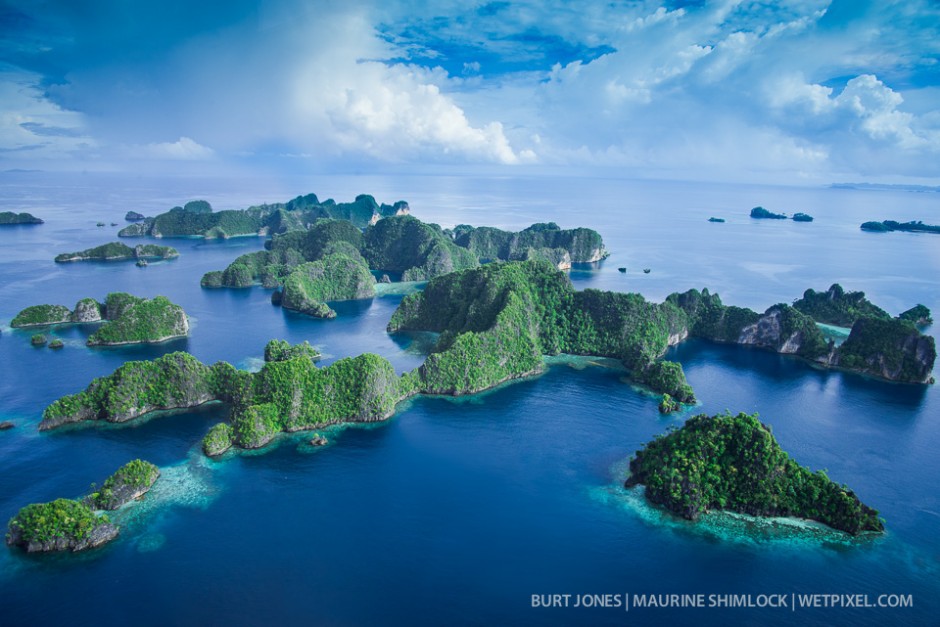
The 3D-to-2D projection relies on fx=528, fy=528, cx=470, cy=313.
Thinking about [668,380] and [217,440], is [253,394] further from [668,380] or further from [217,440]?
[668,380]

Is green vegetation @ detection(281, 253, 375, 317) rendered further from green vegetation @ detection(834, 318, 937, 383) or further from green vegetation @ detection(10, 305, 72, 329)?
green vegetation @ detection(834, 318, 937, 383)

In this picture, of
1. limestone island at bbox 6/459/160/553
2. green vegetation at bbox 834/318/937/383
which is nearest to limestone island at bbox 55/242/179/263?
limestone island at bbox 6/459/160/553

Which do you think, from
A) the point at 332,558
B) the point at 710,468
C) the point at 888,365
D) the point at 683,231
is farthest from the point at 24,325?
the point at 683,231

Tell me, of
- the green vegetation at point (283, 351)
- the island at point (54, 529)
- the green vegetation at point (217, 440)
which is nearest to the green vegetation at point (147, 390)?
the green vegetation at point (217, 440)

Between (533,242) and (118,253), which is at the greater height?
(533,242)

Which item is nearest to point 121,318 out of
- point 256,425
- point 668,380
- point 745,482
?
point 256,425
